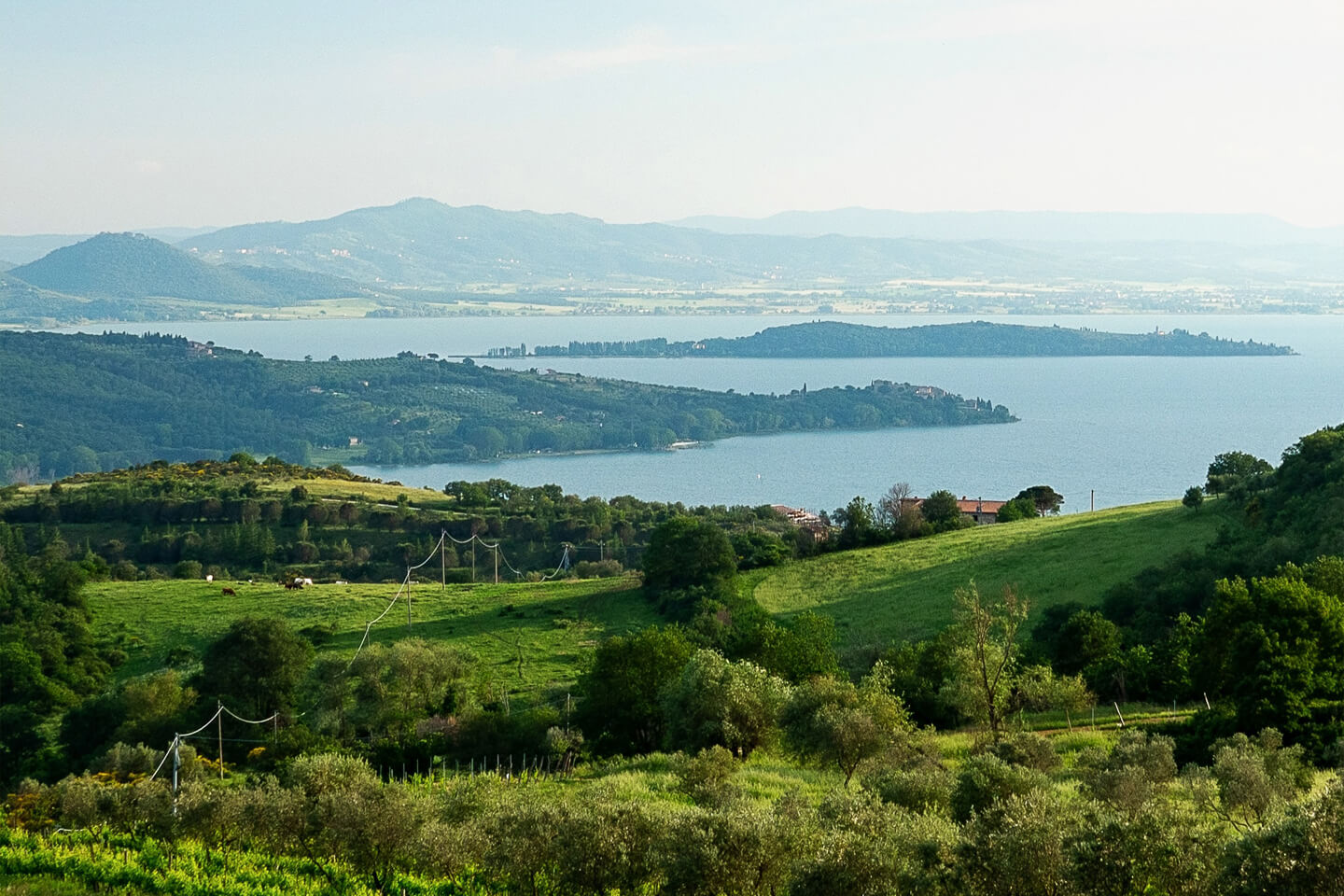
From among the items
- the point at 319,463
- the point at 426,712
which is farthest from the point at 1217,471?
the point at 319,463

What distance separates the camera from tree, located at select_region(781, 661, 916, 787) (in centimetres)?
2277

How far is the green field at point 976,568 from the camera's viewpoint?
4116cm

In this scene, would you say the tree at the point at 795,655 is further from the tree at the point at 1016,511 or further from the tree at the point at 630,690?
the tree at the point at 1016,511

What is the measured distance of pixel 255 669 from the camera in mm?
38250

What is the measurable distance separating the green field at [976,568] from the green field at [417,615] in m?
6.23

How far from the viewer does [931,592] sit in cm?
4375

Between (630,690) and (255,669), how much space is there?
1289cm

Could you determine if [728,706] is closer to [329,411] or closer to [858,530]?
[858,530]

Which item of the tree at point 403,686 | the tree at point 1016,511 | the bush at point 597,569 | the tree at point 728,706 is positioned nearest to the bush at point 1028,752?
the tree at point 728,706

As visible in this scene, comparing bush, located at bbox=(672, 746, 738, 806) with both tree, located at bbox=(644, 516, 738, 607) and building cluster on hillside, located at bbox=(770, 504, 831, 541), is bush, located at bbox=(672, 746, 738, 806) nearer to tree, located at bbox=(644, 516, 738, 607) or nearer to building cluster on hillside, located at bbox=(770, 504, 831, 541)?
tree, located at bbox=(644, 516, 738, 607)

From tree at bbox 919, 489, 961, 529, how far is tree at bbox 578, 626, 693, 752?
84.2ft

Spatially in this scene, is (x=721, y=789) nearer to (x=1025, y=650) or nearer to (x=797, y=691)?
(x=797, y=691)

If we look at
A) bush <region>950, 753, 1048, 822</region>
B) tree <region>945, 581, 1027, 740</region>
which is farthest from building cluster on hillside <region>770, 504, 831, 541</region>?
bush <region>950, 753, 1048, 822</region>

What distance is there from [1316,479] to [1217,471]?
461 inches
